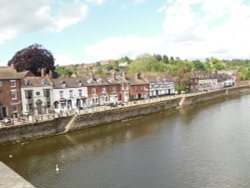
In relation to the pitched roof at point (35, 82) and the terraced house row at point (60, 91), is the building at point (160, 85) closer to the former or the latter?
the terraced house row at point (60, 91)

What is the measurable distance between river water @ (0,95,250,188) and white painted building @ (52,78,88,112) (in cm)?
1154

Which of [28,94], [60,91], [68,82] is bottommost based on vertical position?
[28,94]

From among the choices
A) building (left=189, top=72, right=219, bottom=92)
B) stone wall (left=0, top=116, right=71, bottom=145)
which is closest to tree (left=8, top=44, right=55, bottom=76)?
stone wall (left=0, top=116, right=71, bottom=145)

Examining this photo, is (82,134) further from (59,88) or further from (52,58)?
(52,58)

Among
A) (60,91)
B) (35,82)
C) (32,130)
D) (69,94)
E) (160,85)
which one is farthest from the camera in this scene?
(160,85)

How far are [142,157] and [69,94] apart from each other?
28159 mm

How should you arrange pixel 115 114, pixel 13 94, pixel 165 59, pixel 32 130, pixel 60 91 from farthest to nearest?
pixel 165 59, pixel 60 91, pixel 115 114, pixel 13 94, pixel 32 130

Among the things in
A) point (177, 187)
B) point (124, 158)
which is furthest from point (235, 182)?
point (124, 158)

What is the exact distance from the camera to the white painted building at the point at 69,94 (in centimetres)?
5181

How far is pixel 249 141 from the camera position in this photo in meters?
31.9

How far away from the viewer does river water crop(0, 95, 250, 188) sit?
22.6 m

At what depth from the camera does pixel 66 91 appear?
175ft

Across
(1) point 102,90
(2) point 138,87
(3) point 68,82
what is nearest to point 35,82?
(3) point 68,82

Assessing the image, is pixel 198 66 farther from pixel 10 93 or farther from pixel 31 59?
pixel 10 93
